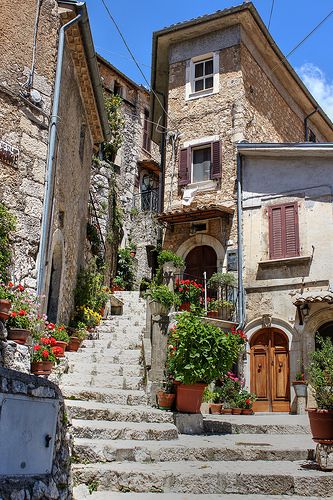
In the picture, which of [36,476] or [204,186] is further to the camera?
[204,186]

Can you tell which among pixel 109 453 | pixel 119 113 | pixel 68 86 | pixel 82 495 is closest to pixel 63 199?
pixel 68 86

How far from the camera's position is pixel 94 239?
16.6m

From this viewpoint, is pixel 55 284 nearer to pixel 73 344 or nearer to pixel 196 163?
pixel 73 344

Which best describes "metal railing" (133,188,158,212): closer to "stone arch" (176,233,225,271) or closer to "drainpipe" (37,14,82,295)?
"stone arch" (176,233,225,271)

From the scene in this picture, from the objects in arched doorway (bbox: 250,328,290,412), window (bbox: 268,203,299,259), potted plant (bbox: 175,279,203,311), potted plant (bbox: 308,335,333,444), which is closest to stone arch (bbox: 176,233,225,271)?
window (bbox: 268,203,299,259)

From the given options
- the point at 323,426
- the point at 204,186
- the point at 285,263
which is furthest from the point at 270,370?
the point at 323,426

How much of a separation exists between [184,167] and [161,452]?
12.2 meters

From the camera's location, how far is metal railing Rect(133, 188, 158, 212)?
80.4 ft

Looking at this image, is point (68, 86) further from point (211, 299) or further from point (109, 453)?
point (109, 453)

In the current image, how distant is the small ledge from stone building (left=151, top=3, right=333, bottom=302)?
3.37ft

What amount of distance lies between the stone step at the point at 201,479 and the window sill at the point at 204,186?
11.6 metres

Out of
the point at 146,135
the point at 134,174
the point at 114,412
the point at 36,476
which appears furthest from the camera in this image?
the point at 146,135

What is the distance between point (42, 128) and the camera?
9.73m

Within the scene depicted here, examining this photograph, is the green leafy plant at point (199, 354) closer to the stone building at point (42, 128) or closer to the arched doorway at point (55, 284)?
the stone building at point (42, 128)
